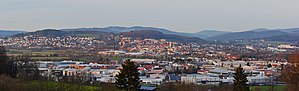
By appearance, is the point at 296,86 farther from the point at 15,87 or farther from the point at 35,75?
the point at 35,75

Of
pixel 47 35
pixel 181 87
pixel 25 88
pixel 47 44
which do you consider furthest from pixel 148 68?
pixel 47 35

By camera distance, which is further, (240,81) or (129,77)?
(240,81)

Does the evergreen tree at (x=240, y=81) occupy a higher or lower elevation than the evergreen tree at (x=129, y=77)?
lower

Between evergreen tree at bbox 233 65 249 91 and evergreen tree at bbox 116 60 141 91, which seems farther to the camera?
evergreen tree at bbox 233 65 249 91

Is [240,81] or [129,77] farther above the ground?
[129,77]

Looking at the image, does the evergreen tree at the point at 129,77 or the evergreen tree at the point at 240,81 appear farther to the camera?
the evergreen tree at the point at 240,81

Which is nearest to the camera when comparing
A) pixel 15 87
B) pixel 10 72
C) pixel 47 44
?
pixel 15 87

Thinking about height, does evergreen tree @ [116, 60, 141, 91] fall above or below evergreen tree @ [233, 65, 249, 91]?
above

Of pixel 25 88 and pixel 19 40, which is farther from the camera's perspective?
pixel 19 40
